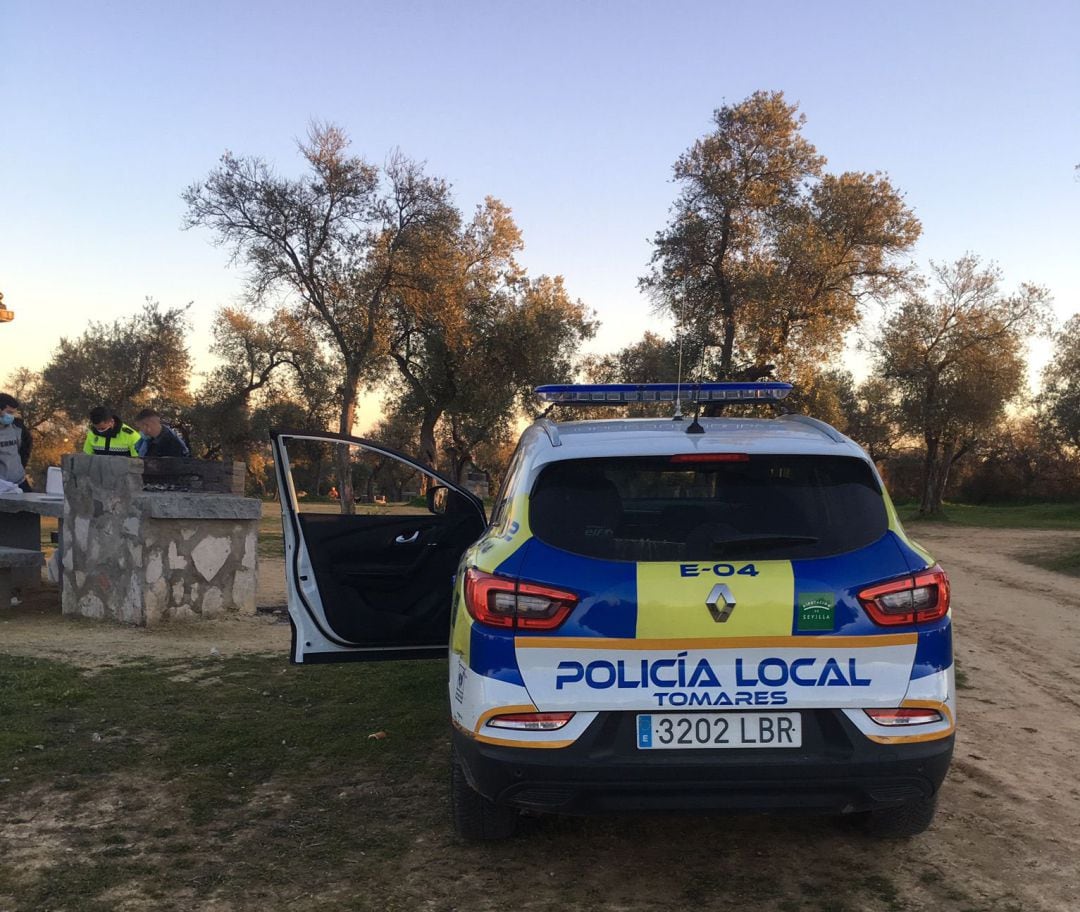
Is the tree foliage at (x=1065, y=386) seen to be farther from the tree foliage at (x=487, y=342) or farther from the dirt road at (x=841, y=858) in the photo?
the dirt road at (x=841, y=858)

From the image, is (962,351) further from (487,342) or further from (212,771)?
(212,771)

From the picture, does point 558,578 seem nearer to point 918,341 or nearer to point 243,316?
point 918,341

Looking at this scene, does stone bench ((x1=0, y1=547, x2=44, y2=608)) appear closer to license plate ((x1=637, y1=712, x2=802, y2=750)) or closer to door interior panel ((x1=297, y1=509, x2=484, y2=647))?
door interior panel ((x1=297, y1=509, x2=484, y2=647))

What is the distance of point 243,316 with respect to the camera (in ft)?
134

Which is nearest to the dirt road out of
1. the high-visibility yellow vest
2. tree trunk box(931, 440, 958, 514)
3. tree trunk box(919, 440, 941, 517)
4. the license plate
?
the license plate

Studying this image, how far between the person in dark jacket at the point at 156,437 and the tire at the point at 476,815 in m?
7.28

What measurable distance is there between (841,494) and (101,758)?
3.92 m

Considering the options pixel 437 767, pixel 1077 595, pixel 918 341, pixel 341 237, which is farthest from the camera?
pixel 918 341

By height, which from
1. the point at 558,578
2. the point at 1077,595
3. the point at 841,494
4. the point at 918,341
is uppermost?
the point at 918,341

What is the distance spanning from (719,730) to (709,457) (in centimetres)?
97

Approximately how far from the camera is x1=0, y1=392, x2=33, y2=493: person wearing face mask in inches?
444

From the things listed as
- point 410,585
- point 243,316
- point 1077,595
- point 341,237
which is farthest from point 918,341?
point 410,585

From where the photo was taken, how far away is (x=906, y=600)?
3.37 metres

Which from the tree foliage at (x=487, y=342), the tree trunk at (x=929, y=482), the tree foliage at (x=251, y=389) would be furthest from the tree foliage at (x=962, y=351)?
the tree foliage at (x=251, y=389)
